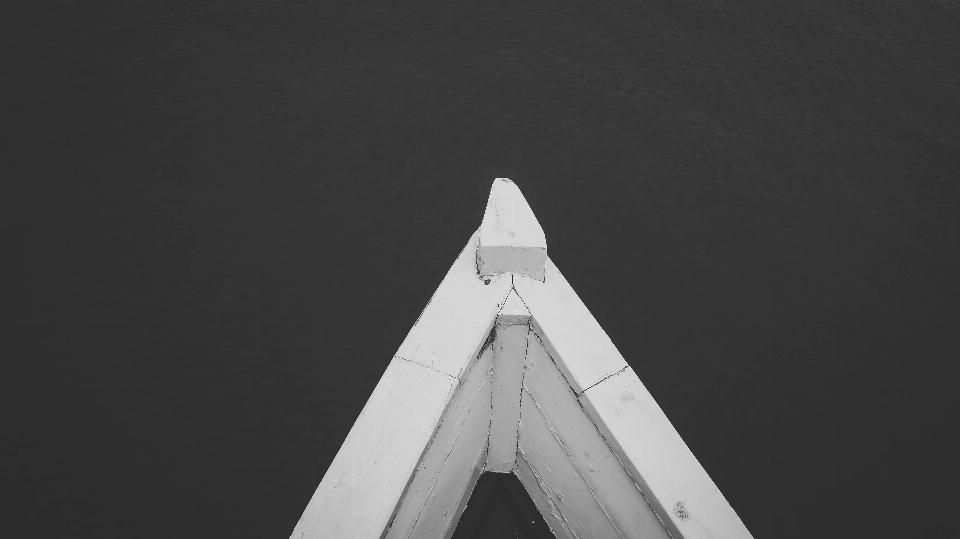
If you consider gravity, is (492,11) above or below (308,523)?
above

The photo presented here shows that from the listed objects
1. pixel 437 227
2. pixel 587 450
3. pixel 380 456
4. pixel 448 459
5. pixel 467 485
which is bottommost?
pixel 587 450

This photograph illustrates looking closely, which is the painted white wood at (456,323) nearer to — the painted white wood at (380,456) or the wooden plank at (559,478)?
the painted white wood at (380,456)

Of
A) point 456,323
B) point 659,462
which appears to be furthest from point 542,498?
point 456,323

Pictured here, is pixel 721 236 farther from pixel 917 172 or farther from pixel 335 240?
pixel 335 240

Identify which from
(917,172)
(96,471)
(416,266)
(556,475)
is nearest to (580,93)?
(416,266)

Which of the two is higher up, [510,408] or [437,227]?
[437,227]

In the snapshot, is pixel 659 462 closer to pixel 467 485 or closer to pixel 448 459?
pixel 448 459
